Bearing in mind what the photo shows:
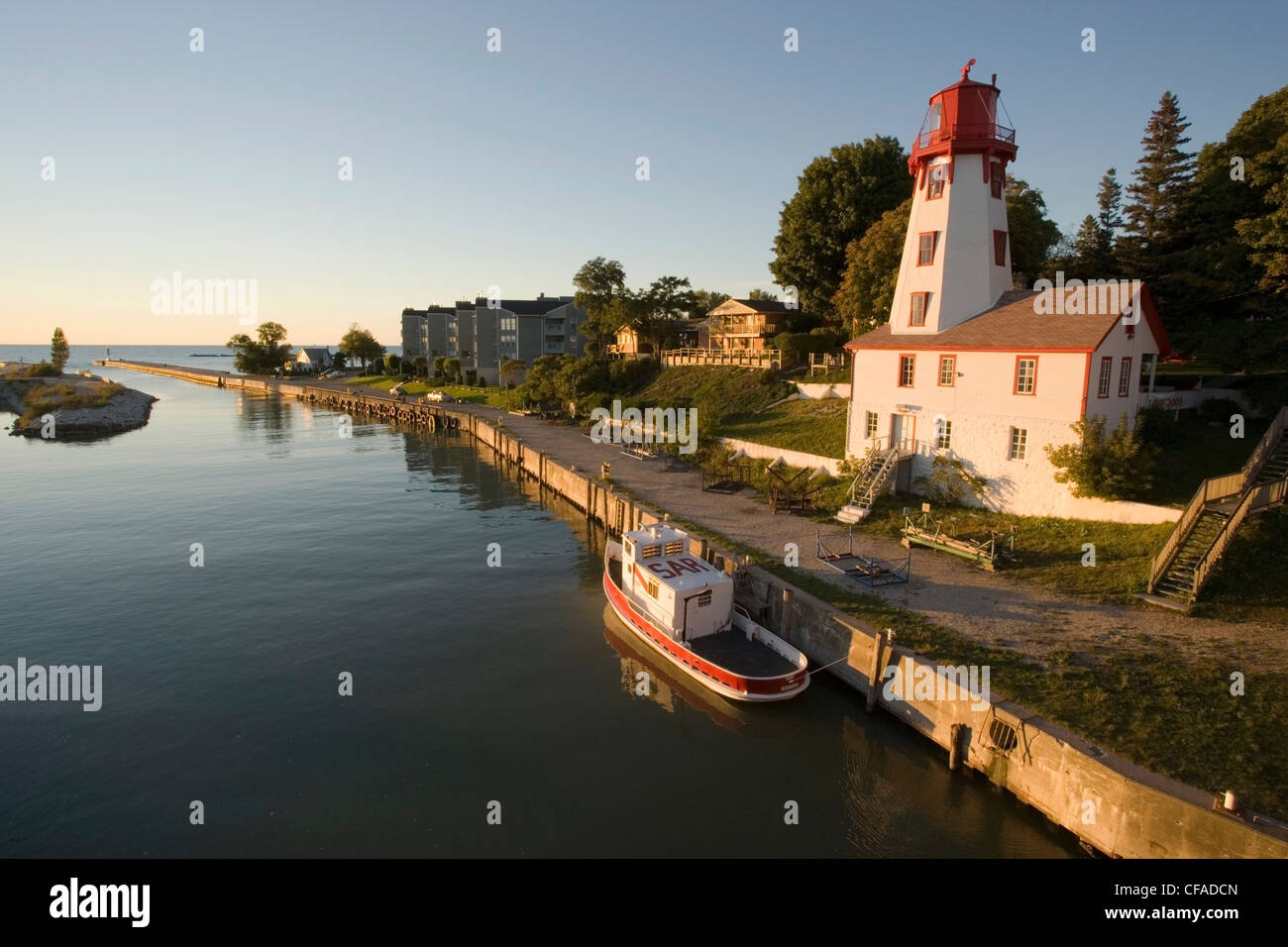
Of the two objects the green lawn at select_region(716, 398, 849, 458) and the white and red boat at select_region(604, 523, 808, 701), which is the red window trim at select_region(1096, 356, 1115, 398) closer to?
the green lawn at select_region(716, 398, 849, 458)

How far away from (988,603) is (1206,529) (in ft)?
27.6

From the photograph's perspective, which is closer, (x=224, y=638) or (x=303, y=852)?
(x=303, y=852)

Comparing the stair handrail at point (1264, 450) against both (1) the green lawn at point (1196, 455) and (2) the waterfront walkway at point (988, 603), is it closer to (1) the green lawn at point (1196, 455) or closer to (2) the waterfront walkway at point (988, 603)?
(1) the green lawn at point (1196, 455)

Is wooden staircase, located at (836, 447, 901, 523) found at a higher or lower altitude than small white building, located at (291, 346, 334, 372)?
lower

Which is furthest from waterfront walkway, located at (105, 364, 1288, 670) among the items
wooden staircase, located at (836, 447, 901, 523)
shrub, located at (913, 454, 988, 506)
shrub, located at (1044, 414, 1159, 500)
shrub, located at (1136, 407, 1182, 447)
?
shrub, located at (1136, 407, 1182, 447)

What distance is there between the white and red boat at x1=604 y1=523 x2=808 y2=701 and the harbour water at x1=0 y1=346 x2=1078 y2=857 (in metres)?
0.92

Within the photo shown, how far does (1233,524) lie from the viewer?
21.9 meters

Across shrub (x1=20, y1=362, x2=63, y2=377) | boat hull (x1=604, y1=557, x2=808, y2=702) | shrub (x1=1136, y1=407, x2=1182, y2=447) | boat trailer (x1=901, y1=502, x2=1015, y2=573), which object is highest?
shrub (x1=20, y1=362, x2=63, y2=377)

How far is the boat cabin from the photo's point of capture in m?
22.8

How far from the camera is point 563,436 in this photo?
60.2 m

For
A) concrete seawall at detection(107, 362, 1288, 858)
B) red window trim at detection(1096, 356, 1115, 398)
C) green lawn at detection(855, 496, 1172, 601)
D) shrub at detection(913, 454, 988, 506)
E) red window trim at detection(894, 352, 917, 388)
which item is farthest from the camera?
red window trim at detection(894, 352, 917, 388)
